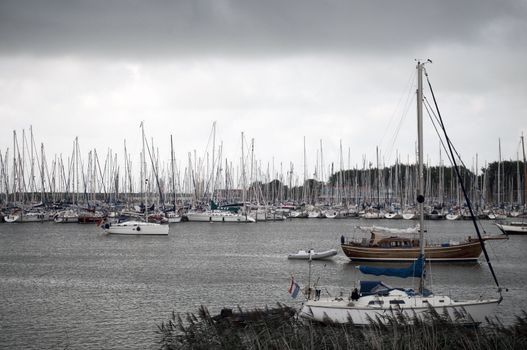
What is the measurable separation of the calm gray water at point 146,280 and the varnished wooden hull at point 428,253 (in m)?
1.57

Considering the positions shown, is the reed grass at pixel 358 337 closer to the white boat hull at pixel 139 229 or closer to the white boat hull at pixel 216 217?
the white boat hull at pixel 139 229

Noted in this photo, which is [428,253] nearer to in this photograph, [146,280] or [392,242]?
[392,242]

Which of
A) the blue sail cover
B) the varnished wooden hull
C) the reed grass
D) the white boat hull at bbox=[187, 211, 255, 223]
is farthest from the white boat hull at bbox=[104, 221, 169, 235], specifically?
the reed grass

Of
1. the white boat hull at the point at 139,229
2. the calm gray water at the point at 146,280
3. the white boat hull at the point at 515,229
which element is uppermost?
the white boat hull at the point at 139,229

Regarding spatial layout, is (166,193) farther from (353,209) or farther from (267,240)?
(267,240)

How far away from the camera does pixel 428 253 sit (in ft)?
214

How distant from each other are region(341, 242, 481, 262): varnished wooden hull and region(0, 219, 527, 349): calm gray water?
5.14ft

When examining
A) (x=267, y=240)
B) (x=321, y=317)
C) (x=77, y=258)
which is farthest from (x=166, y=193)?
(x=321, y=317)

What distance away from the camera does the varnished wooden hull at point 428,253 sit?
65.6 meters

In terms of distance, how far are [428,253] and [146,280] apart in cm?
2645

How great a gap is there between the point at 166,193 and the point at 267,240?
8123 centimetres

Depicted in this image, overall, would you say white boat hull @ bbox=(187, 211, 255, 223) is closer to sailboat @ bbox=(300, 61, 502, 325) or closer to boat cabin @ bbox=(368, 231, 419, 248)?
boat cabin @ bbox=(368, 231, 419, 248)

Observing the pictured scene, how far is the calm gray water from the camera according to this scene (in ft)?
127

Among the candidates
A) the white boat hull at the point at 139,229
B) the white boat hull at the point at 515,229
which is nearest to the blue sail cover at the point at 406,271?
the white boat hull at the point at 139,229
